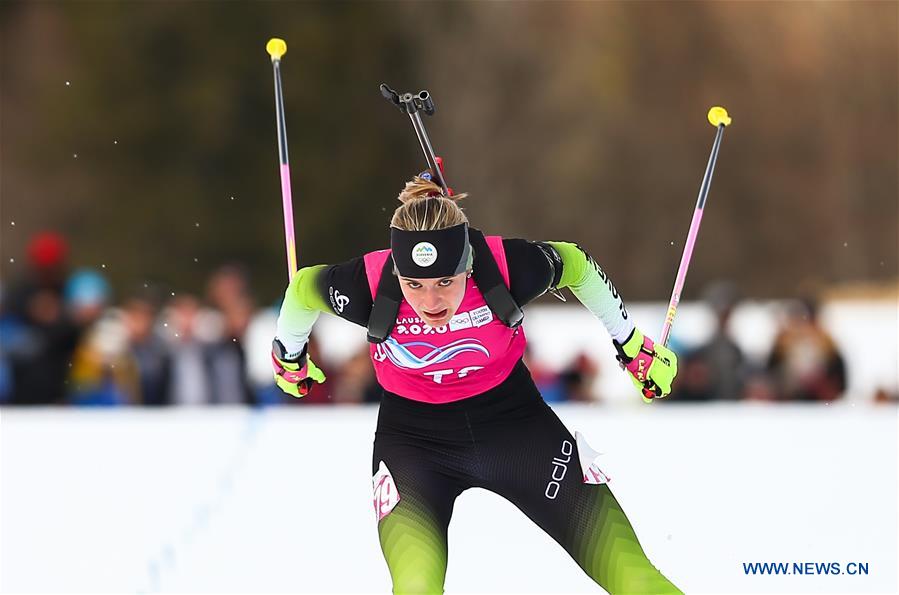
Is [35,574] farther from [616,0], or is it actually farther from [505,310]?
[616,0]

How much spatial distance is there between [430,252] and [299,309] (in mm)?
518

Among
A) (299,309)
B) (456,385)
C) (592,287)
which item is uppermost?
(592,287)

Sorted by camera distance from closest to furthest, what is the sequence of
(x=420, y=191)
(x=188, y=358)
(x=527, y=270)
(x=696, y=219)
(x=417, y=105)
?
(x=527, y=270) → (x=420, y=191) → (x=417, y=105) → (x=696, y=219) → (x=188, y=358)

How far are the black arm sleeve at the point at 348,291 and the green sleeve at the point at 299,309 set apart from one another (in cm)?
3

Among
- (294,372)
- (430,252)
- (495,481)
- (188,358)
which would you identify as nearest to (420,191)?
(430,252)

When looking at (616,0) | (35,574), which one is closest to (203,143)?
(616,0)

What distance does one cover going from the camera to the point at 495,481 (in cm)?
349

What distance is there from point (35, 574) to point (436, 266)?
2371 mm

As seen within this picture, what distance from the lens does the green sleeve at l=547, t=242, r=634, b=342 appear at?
348cm

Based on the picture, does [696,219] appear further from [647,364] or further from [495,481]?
[495,481]

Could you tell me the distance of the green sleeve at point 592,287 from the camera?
11.4 feet

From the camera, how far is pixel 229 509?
206 inches

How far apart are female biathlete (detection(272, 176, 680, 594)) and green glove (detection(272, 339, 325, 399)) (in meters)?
0.05

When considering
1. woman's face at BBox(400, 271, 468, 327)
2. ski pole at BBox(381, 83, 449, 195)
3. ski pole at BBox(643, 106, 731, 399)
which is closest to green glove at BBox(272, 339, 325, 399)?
woman's face at BBox(400, 271, 468, 327)
